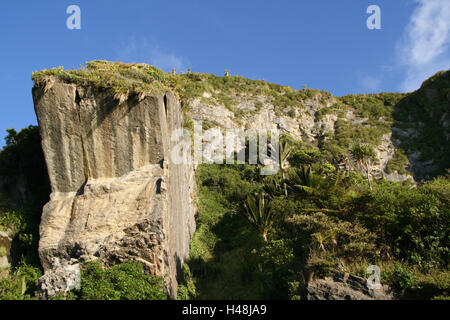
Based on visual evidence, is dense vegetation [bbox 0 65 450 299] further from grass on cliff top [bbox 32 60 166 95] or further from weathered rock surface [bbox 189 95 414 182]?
weathered rock surface [bbox 189 95 414 182]

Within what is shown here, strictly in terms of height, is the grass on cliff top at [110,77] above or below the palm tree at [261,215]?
above

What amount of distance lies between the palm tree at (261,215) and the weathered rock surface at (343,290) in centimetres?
409

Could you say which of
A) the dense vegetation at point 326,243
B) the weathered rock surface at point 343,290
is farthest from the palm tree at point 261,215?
the weathered rock surface at point 343,290

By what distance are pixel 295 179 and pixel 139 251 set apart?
355 inches

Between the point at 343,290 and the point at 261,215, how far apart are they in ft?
17.2

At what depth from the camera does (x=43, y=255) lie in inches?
489

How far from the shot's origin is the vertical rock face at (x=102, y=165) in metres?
12.8

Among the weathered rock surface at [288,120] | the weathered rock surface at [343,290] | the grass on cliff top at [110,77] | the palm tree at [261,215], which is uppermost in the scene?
the weathered rock surface at [288,120]

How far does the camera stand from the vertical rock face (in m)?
12.8

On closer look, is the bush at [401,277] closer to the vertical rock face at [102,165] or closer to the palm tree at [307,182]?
the palm tree at [307,182]

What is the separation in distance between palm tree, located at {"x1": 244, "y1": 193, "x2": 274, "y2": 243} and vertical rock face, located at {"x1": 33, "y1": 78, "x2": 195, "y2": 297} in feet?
11.5

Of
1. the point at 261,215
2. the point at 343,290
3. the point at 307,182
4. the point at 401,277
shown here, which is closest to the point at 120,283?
the point at 343,290


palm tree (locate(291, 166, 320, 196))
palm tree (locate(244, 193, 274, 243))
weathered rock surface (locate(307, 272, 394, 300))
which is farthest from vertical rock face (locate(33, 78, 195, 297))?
palm tree (locate(291, 166, 320, 196))
